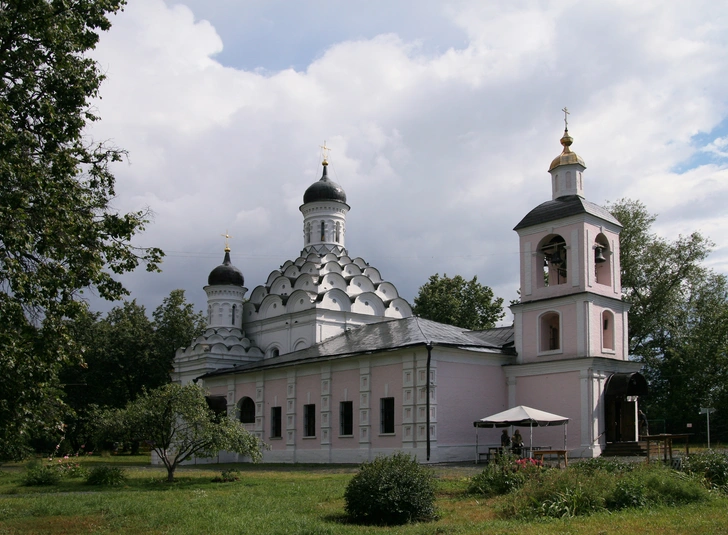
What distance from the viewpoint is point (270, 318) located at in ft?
114

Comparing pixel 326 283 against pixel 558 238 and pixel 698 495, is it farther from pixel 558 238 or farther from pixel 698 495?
pixel 698 495

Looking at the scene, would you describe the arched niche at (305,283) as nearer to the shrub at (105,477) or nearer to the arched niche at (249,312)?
the arched niche at (249,312)

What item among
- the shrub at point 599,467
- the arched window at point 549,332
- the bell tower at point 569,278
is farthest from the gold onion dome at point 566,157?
the shrub at point 599,467

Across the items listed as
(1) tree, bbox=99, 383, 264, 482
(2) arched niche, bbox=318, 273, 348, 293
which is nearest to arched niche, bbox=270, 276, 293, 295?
(2) arched niche, bbox=318, 273, 348, 293

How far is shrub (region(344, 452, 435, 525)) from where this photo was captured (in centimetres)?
1055

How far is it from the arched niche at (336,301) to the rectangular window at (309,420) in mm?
5421

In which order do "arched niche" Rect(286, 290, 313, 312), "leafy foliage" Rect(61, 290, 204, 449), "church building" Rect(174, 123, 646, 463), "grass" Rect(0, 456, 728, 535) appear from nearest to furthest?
1. "grass" Rect(0, 456, 728, 535)
2. "church building" Rect(174, 123, 646, 463)
3. "arched niche" Rect(286, 290, 313, 312)
4. "leafy foliage" Rect(61, 290, 204, 449)

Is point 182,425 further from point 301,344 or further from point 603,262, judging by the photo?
point 603,262

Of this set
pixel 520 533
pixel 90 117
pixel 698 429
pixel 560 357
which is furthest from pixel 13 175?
pixel 698 429

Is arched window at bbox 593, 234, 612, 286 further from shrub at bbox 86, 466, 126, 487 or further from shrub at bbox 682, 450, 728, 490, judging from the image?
shrub at bbox 86, 466, 126, 487

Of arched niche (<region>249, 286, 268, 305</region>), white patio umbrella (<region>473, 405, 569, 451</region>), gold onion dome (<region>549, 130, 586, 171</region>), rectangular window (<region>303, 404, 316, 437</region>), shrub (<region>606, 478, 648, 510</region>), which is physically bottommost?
rectangular window (<region>303, 404, 316, 437</region>)

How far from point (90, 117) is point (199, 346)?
23.9 m

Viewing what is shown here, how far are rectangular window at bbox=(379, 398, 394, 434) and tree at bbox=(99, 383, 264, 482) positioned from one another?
6.78 meters

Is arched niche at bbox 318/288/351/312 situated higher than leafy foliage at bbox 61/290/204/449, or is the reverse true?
arched niche at bbox 318/288/351/312
